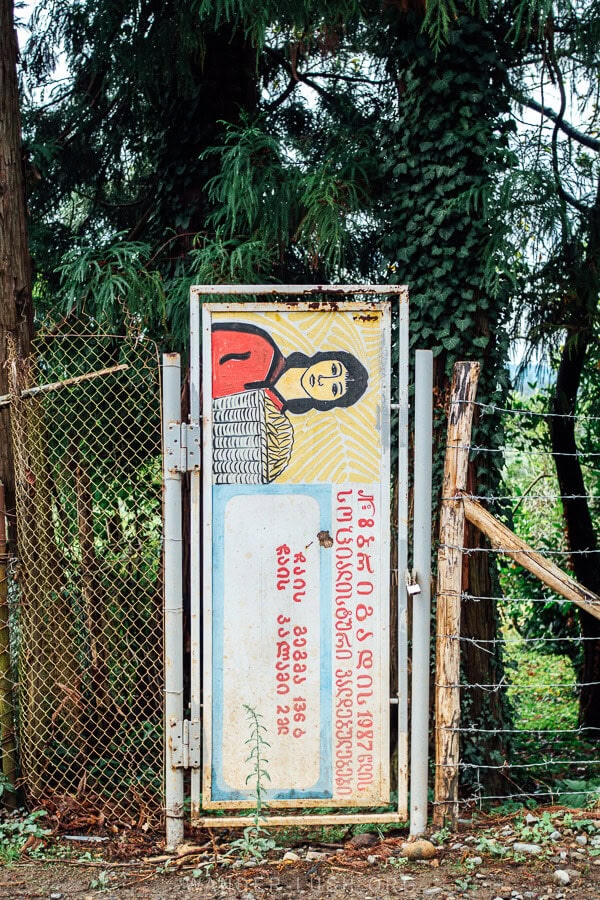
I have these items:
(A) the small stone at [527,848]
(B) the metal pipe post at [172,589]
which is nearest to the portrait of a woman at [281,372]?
(B) the metal pipe post at [172,589]

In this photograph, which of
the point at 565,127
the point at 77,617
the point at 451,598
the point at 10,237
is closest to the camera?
the point at 451,598

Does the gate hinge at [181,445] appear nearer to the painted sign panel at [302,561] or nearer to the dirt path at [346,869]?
the painted sign panel at [302,561]

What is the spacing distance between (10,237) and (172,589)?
7.41 feet

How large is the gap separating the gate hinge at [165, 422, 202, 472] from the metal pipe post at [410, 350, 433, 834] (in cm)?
104

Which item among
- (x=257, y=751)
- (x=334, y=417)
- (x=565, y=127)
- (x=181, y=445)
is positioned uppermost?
(x=565, y=127)

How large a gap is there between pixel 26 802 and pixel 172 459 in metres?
2.04

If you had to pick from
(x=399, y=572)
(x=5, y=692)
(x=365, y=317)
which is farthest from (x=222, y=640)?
(x=365, y=317)

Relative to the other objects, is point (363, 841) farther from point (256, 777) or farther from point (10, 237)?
point (10, 237)

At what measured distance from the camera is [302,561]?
3.96 meters

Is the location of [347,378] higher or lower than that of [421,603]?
higher

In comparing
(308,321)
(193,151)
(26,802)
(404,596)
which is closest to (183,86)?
(193,151)

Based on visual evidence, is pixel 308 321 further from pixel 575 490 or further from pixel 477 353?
pixel 575 490

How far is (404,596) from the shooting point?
3971mm

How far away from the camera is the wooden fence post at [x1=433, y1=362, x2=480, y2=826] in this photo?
4.05 metres
